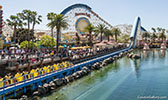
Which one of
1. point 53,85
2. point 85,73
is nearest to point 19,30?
point 85,73

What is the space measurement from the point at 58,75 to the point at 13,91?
25.3 ft

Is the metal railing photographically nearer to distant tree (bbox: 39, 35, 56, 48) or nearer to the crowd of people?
the crowd of people

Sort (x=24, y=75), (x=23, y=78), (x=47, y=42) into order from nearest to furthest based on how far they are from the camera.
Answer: (x=24, y=75) < (x=23, y=78) < (x=47, y=42)

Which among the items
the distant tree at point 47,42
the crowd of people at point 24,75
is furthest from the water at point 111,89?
the distant tree at point 47,42

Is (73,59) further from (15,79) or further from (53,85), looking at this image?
(15,79)

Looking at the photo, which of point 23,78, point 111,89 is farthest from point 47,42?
point 111,89

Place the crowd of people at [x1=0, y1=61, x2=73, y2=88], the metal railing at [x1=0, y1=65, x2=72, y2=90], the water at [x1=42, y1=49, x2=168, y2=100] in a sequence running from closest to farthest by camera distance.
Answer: the metal railing at [x1=0, y1=65, x2=72, y2=90] → the crowd of people at [x1=0, y1=61, x2=73, y2=88] → the water at [x1=42, y1=49, x2=168, y2=100]

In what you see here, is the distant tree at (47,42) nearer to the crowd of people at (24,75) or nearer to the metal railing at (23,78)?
the crowd of people at (24,75)

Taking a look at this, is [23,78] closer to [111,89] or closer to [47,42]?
[111,89]

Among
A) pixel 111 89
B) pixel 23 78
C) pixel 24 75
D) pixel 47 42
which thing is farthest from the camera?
pixel 47 42

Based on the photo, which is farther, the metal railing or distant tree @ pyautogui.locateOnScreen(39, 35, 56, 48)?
distant tree @ pyautogui.locateOnScreen(39, 35, 56, 48)

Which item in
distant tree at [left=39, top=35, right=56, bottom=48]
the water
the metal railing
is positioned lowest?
the water

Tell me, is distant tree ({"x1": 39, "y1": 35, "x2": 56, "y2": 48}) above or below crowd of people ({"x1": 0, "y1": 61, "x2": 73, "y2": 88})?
above

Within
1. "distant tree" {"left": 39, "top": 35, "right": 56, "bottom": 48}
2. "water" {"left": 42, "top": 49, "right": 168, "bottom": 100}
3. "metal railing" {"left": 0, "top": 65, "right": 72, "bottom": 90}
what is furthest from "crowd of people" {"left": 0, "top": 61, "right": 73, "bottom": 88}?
"distant tree" {"left": 39, "top": 35, "right": 56, "bottom": 48}
